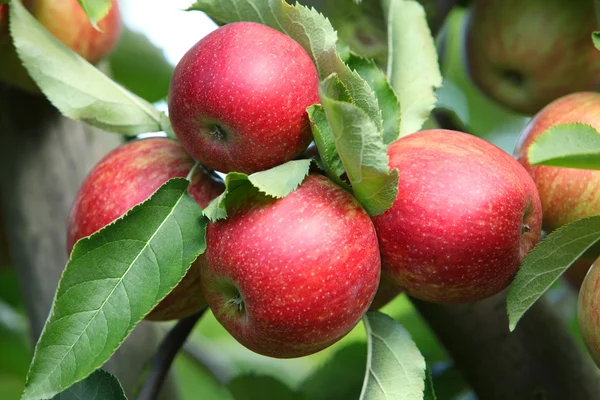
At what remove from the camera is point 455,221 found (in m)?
0.70

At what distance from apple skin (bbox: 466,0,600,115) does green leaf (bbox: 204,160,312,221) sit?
670 mm

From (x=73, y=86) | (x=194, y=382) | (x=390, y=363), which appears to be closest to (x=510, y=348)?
(x=390, y=363)

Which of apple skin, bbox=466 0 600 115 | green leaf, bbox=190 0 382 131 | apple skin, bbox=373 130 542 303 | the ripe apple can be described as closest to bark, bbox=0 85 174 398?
the ripe apple

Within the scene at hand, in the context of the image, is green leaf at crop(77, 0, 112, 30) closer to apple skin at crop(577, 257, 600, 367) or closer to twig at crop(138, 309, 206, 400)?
twig at crop(138, 309, 206, 400)

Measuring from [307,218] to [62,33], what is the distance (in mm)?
542

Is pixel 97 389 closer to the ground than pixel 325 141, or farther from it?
closer to the ground

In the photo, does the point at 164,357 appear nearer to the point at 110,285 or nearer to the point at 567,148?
the point at 110,285

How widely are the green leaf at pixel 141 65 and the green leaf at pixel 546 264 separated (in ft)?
3.18

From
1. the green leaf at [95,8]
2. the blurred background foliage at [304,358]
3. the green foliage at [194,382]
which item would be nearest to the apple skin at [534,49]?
the blurred background foliage at [304,358]

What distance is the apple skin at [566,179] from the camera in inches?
32.4

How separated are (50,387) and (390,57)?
1.84ft

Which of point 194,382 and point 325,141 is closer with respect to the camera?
point 325,141

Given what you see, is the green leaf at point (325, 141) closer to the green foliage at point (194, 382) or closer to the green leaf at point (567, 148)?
the green leaf at point (567, 148)

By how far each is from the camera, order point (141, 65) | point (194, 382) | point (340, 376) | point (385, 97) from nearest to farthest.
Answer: point (385, 97) < point (340, 376) < point (141, 65) < point (194, 382)
